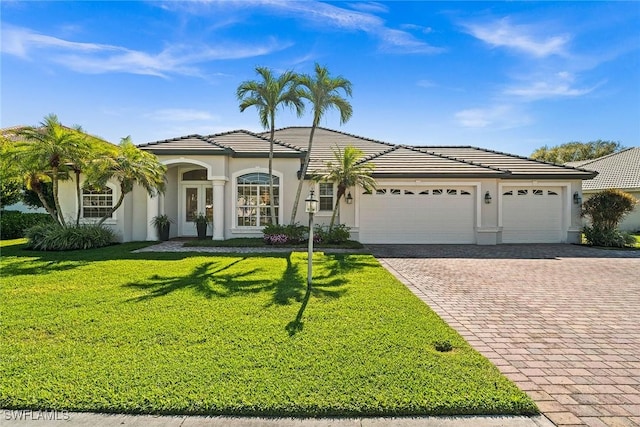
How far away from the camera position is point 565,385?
338 cm

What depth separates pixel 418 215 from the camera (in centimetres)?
1517

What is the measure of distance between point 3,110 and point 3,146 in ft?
4.54

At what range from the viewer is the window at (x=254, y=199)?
1510 cm

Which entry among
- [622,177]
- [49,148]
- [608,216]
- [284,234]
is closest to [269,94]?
[284,234]

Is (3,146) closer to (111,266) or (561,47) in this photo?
(111,266)

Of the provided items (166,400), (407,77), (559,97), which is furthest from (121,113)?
(559,97)

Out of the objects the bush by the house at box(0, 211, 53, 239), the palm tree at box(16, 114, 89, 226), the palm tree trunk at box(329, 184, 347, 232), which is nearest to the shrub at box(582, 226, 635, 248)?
the palm tree trunk at box(329, 184, 347, 232)

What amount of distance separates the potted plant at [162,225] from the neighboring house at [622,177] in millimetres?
27257

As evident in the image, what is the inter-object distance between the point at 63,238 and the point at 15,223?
783cm

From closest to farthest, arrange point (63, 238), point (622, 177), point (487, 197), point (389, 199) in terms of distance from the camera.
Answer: point (63, 238)
point (487, 197)
point (389, 199)
point (622, 177)

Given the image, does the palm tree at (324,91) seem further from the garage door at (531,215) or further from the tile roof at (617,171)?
the tile roof at (617,171)

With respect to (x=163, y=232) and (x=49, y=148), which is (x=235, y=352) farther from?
(x=163, y=232)

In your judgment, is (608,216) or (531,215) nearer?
(608,216)

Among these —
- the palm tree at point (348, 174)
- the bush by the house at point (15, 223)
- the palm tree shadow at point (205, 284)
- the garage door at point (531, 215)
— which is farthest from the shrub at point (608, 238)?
the bush by the house at point (15, 223)
